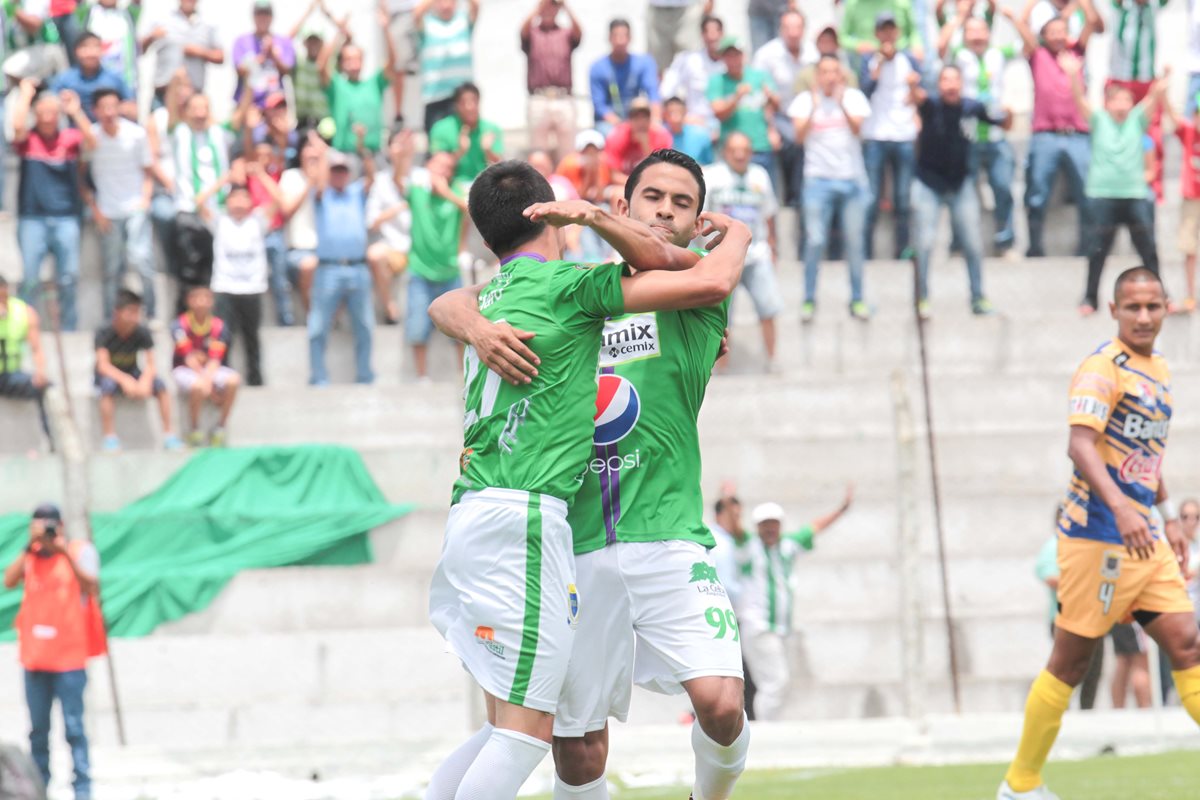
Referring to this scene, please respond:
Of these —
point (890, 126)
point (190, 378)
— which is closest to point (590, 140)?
point (890, 126)

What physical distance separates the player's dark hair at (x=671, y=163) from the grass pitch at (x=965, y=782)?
12.5 ft

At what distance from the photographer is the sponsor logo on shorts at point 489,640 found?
5.56m

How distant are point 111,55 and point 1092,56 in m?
10.2

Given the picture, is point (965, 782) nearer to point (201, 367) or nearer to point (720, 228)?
point (720, 228)

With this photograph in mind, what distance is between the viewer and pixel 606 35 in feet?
70.3

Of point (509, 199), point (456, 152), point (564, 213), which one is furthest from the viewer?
point (456, 152)

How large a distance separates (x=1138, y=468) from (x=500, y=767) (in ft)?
11.6

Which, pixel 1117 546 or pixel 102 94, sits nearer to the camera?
pixel 1117 546

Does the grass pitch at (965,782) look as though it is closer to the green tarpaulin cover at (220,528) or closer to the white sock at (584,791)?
the white sock at (584,791)

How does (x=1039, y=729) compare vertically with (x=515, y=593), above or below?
below

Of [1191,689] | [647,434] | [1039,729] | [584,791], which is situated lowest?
[1039,729]

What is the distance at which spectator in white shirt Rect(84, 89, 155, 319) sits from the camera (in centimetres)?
1636

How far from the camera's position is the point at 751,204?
15.6 metres

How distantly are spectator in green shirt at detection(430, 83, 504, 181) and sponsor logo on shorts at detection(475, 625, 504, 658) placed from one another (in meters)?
11.5
